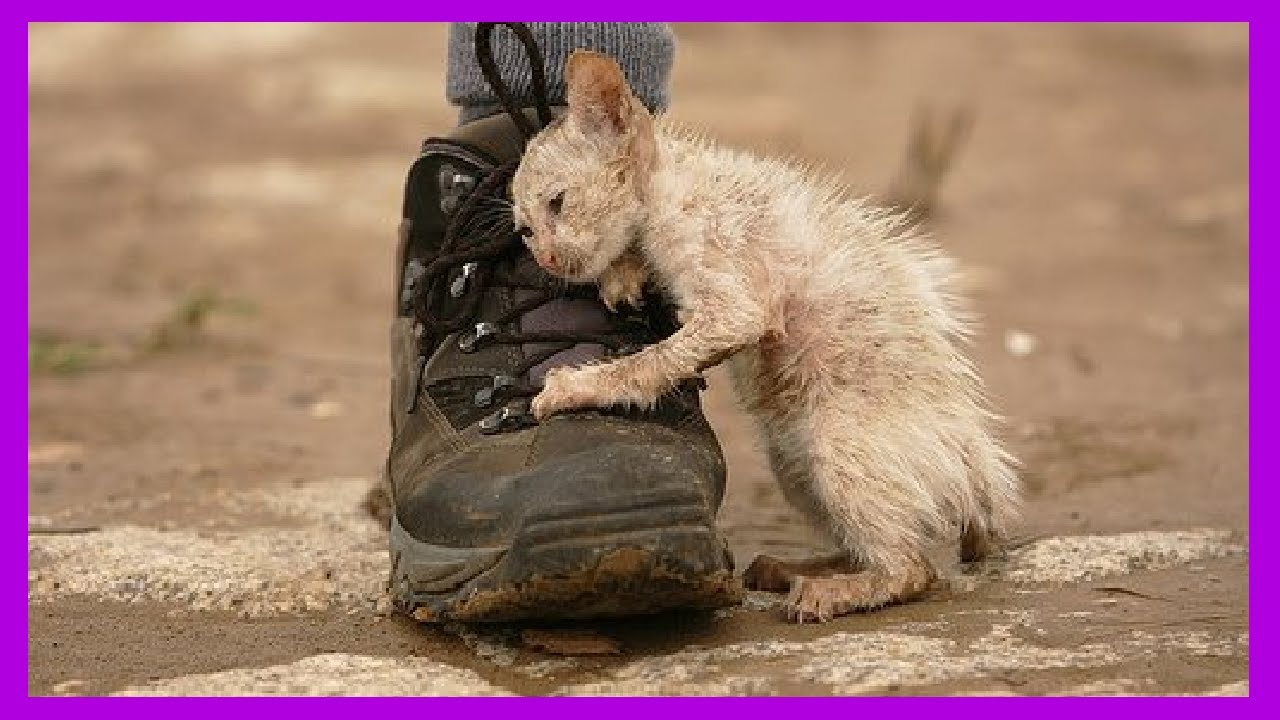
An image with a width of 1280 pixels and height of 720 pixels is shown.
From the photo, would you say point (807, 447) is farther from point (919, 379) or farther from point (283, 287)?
point (283, 287)

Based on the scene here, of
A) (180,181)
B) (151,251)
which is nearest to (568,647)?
(151,251)

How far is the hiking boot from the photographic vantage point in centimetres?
286

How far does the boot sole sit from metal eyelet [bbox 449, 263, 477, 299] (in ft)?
2.38

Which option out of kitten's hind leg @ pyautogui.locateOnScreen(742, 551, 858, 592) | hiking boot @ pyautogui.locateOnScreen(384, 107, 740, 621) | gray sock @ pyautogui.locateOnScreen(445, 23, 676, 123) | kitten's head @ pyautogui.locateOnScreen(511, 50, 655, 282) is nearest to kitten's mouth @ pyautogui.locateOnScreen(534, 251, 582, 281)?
kitten's head @ pyautogui.locateOnScreen(511, 50, 655, 282)

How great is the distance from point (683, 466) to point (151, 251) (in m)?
5.53

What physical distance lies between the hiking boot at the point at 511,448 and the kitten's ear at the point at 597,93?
0.33 m

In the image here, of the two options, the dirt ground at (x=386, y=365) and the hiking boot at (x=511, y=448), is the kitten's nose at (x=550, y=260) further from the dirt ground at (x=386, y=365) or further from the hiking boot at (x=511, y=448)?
the dirt ground at (x=386, y=365)

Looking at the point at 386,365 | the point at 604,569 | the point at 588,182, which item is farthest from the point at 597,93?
the point at 386,365

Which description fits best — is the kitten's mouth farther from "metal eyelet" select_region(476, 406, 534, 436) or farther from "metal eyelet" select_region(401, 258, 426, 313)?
"metal eyelet" select_region(401, 258, 426, 313)

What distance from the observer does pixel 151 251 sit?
26.3 feet

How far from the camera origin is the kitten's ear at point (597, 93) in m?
3.21

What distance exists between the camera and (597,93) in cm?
→ 324

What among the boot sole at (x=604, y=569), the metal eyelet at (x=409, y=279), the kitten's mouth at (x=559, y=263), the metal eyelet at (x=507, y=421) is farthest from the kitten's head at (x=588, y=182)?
the boot sole at (x=604, y=569)

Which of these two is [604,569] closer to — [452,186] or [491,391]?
[491,391]
